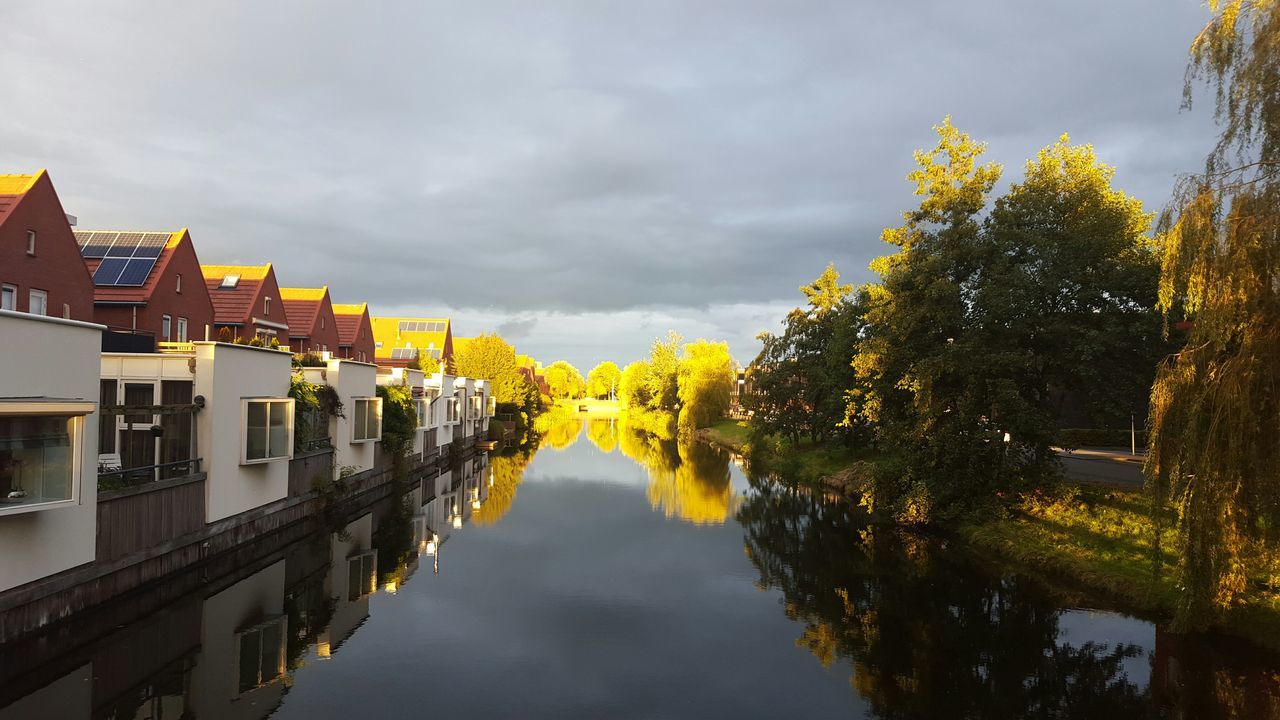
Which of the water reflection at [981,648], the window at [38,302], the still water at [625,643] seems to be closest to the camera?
the still water at [625,643]

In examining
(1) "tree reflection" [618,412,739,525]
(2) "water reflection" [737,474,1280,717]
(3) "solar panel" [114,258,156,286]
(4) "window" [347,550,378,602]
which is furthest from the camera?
(3) "solar panel" [114,258,156,286]

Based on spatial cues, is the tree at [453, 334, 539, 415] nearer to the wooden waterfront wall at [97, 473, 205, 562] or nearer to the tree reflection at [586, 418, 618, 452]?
the tree reflection at [586, 418, 618, 452]

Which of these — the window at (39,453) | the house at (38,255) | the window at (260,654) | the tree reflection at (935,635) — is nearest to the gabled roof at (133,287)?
the house at (38,255)

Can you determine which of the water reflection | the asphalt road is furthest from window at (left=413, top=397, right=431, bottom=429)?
the asphalt road

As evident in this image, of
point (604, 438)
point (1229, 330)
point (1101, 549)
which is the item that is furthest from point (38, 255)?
point (604, 438)

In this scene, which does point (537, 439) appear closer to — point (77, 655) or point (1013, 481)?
point (1013, 481)

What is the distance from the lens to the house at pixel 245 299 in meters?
33.0

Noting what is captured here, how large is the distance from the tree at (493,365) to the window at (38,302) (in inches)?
1264

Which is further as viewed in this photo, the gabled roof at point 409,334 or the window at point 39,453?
the gabled roof at point 409,334

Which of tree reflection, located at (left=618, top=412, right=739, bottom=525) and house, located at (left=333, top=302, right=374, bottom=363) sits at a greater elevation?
house, located at (left=333, top=302, right=374, bottom=363)

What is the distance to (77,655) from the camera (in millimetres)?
9391

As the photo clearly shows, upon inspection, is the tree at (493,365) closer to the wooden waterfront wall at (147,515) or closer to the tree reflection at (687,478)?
the tree reflection at (687,478)

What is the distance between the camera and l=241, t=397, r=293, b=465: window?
1512 centimetres

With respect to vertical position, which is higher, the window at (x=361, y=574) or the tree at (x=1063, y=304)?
the tree at (x=1063, y=304)
